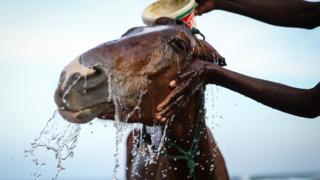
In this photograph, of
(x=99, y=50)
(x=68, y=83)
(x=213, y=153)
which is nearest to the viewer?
(x=68, y=83)

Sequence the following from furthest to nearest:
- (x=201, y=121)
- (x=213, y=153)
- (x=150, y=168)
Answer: (x=150, y=168)
(x=213, y=153)
(x=201, y=121)

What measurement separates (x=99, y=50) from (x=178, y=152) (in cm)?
116

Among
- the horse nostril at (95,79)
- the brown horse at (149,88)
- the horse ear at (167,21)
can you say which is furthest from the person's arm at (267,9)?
the horse nostril at (95,79)

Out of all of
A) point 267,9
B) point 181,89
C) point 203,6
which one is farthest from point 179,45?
point 267,9

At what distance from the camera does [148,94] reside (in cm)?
312

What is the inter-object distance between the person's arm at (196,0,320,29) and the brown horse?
88 centimetres

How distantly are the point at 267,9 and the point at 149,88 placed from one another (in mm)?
1784

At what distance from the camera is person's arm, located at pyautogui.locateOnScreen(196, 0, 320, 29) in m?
4.25

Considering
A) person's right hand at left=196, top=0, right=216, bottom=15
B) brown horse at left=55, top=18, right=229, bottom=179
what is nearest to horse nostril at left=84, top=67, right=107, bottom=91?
brown horse at left=55, top=18, right=229, bottom=179

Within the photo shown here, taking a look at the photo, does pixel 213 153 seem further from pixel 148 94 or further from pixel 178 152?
pixel 148 94

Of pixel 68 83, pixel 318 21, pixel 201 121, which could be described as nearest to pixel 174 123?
pixel 201 121

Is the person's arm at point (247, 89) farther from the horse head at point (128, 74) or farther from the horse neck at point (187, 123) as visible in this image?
the horse neck at point (187, 123)

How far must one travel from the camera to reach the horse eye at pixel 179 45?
320cm

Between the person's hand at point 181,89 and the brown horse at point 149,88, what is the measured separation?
38 millimetres
